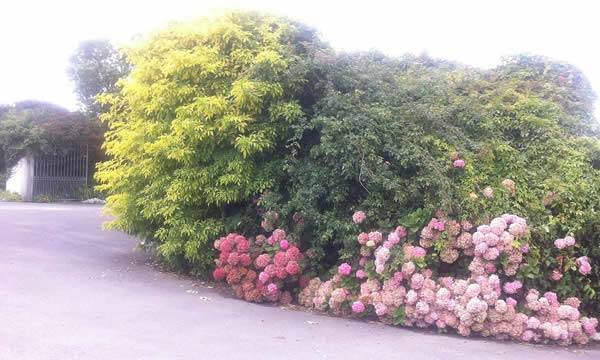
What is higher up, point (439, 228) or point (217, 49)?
point (217, 49)

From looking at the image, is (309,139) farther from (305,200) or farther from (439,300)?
(439,300)

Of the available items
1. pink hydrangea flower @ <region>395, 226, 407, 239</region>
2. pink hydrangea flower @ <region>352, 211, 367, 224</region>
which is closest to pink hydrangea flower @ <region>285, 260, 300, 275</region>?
pink hydrangea flower @ <region>352, 211, 367, 224</region>

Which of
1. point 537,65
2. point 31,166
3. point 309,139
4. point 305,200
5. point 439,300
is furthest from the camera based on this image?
point 31,166

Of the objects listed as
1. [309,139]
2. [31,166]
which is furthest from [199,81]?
[31,166]

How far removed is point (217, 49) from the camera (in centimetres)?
786

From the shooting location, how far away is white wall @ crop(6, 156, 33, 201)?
76.5 ft

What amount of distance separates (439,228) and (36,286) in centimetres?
474

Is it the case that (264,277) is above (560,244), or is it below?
below

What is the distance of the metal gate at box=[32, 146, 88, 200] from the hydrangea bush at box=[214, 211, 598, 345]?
1926 centimetres

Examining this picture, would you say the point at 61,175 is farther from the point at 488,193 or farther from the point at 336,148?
the point at 488,193

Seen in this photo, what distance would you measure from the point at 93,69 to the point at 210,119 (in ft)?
65.9

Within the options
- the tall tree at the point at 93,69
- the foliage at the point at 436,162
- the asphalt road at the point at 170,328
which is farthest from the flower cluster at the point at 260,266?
the tall tree at the point at 93,69

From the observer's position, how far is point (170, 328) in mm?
5695

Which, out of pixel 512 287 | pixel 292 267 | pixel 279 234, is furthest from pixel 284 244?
pixel 512 287
